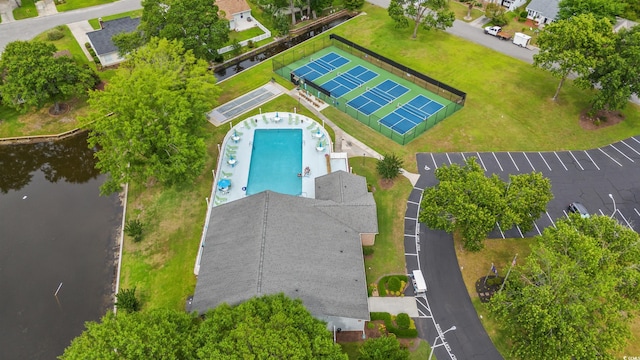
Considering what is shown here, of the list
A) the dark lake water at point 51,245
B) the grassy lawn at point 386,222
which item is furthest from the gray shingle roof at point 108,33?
the grassy lawn at point 386,222

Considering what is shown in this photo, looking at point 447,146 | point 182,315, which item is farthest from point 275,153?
point 182,315

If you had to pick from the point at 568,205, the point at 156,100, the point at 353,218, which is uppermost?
the point at 156,100

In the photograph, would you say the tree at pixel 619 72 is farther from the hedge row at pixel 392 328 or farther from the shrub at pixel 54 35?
the shrub at pixel 54 35

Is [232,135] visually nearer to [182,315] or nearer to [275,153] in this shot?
[275,153]

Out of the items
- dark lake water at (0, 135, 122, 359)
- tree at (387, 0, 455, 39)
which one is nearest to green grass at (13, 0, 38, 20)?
dark lake water at (0, 135, 122, 359)

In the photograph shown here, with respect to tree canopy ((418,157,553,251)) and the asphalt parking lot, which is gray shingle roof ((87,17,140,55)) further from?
tree canopy ((418,157,553,251))

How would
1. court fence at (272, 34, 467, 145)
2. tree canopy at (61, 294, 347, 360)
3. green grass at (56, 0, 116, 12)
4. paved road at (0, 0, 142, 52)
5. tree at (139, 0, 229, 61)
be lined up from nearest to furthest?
tree canopy at (61, 294, 347, 360) → court fence at (272, 34, 467, 145) → tree at (139, 0, 229, 61) → paved road at (0, 0, 142, 52) → green grass at (56, 0, 116, 12)
